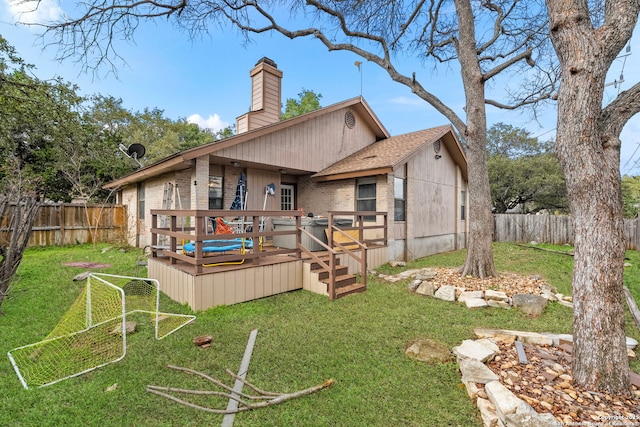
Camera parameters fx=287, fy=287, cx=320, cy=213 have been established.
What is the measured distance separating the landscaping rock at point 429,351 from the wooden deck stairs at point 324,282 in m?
2.31

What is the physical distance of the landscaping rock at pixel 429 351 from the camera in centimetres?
325

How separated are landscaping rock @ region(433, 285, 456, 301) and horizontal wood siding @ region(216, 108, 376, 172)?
5.68 metres

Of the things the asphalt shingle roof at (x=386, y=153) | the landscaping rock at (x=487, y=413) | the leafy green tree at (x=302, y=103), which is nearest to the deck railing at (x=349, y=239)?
the asphalt shingle roof at (x=386, y=153)

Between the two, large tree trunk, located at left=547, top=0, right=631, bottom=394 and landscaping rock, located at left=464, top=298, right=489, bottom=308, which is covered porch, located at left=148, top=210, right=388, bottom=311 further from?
large tree trunk, located at left=547, top=0, right=631, bottom=394

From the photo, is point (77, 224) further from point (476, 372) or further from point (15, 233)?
point (476, 372)

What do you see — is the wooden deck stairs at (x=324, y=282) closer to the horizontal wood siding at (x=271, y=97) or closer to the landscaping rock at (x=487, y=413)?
the landscaping rock at (x=487, y=413)

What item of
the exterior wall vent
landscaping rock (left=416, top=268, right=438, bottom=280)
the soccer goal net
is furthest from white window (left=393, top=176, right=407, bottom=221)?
the soccer goal net

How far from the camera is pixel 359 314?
4.76 metres

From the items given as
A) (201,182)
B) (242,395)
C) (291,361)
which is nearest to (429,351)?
(291,361)

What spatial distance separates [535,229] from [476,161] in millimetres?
9922

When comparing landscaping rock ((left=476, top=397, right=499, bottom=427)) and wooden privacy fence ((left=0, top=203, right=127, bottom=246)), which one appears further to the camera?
wooden privacy fence ((left=0, top=203, right=127, bottom=246))

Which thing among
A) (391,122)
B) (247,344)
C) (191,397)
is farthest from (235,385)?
(391,122)

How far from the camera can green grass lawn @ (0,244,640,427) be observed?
240 cm

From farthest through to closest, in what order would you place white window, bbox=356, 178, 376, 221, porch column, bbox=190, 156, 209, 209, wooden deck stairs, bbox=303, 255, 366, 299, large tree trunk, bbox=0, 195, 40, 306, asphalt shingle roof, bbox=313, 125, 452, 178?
white window, bbox=356, 178, 376, 221, asphalt shingle roof, bbox=313, 125, 452, 178, porch column, bbox=190, 156, 209, 209, wooden deck stairs, bbox=303, 255, 366, 299, large tree trunk, bbox=0, 195, 40, 306
